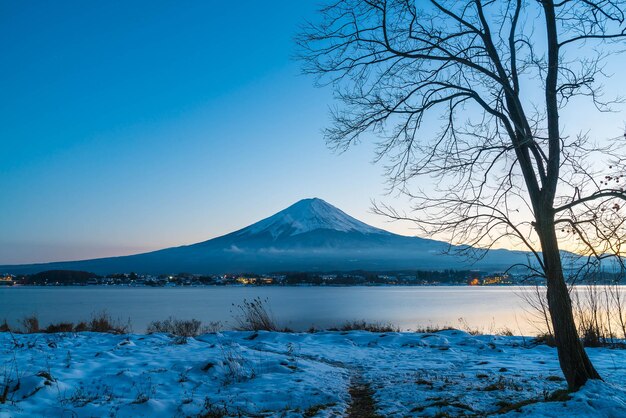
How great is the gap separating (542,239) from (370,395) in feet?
9.70

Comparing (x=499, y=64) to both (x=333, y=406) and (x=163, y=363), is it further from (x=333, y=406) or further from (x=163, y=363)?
(x=163, y=363)

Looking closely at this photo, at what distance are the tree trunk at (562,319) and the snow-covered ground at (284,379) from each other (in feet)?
1.01

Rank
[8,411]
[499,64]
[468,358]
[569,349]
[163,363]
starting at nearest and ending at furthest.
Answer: [8,411]
[569,349]
[499,64]
[163,363]
[468,358]

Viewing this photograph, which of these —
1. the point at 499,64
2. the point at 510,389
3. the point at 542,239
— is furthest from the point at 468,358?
the point at 499,64

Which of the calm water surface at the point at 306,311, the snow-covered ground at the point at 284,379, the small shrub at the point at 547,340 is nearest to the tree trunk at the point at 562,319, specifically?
the snow-covered ground at the point at 284,379

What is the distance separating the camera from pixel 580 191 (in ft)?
17.3

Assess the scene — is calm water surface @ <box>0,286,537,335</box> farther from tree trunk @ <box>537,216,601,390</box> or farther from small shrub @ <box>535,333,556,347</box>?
tree trunk @ <box>537,216,601,390</box>

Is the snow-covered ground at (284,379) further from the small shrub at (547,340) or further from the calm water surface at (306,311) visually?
the calm water surface at (306,311)

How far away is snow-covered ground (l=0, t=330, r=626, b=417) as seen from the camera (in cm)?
484

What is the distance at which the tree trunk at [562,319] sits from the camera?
4957mm

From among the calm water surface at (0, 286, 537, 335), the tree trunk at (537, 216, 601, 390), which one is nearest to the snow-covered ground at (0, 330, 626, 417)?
the tree trunk at (537, 216, 601, 390)

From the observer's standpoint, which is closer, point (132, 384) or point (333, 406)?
point (333, 406)

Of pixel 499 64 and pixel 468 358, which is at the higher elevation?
pixel 499 64

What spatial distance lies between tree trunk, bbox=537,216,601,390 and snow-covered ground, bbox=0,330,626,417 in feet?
1.01
